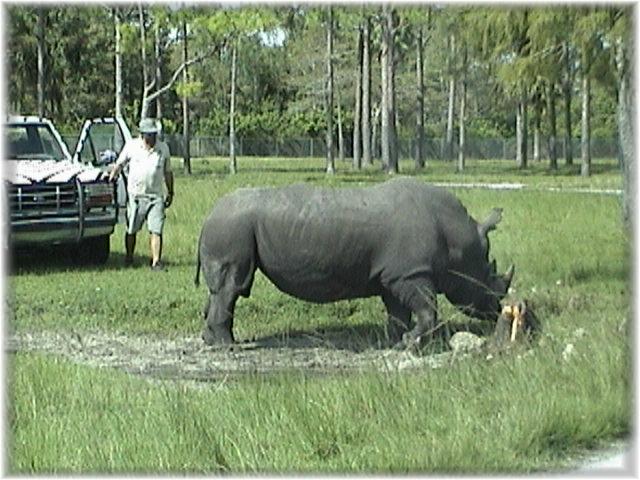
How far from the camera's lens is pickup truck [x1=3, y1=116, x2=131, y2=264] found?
1493 centimetres

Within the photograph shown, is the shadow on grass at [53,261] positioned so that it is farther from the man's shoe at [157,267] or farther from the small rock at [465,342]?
the small rock at [465,342]

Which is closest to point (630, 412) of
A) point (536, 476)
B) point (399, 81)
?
point (536, 476)

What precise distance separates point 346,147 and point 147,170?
166 feet

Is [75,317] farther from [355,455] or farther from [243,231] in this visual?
[355,455]

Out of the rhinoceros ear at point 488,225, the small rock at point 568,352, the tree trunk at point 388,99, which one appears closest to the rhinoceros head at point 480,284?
the rhinoceros ear at point 488,225

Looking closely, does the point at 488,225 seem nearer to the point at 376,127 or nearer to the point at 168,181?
the point at 168,181

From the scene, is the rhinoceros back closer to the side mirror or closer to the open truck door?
the open truck door

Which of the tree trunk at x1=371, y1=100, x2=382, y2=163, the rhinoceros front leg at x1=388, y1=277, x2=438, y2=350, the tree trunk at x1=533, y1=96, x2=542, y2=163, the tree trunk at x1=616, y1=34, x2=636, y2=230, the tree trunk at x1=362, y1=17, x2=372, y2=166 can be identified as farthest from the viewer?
the tree trunk at x1=371, y1=100, x2=382, y2=163

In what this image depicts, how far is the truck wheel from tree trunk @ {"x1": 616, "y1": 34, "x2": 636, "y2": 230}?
590cm

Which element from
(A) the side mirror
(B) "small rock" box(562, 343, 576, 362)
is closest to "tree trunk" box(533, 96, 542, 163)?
(A) the side mirror

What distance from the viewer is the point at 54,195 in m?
15.2

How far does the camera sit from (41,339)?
11773 millimetres

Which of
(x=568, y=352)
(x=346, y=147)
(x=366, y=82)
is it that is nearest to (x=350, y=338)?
(x=568, y=352)

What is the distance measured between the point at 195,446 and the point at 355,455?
84cm
